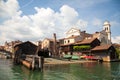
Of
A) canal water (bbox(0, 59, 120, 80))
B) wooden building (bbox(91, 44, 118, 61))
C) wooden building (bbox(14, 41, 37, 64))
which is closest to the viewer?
canal water (bbox(0, 59, 120, 80))

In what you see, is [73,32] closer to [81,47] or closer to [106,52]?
[81,47]

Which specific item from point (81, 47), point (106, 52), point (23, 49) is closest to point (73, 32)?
point (81, 47)

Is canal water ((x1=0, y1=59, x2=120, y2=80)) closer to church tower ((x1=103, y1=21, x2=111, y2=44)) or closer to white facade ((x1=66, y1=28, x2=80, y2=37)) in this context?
white facade ((x1=66, y1=28, x2=80, y2=37))

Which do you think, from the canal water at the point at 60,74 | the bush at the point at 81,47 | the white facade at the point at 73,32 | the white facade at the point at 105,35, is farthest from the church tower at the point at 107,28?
the canal water at the point at 60,74

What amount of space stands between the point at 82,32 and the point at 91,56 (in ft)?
71.7

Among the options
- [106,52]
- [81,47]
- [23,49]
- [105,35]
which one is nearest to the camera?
[23,49]

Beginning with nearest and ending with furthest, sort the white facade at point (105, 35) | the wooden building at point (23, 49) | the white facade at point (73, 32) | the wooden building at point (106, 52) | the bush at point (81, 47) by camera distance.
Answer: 1. the wooden building at point (23, 49)
2. the wooden building at point (106, 52)
3. the bush at point (81, 47)
4. the white facade at point (105, 35)
5. the white facade at point (73, 32)

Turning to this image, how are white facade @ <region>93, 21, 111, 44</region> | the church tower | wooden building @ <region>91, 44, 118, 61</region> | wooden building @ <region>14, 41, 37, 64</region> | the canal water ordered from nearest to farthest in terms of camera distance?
the canal water → wooden building @ <region>14, 41, 37, 64</region> → wooden building @ <region>91, 44, 118, 61</region> → white facade @ <region>93, 21, 111, 44</region> → the church tower

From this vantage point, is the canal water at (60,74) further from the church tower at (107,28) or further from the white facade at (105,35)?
the church tower at (107,28)

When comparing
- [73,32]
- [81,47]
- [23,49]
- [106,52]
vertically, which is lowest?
[106,52]

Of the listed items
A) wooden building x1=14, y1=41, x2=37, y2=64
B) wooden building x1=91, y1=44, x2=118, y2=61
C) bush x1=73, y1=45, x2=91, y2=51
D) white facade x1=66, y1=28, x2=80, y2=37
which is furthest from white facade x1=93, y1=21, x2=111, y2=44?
wooden building x1=14, y1=41, x2=37, y2=64

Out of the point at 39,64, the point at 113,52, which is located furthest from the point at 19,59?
the point at 113,52

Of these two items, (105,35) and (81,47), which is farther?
(105,35)

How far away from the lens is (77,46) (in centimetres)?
7175
